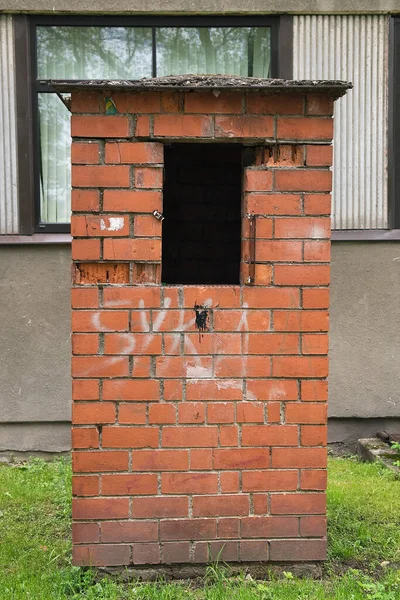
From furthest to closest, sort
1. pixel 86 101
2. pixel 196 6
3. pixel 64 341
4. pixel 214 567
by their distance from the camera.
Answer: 1. pixel 64 341
2. pixel 196 6
3. pixel 214 567
4. pixel 86 101

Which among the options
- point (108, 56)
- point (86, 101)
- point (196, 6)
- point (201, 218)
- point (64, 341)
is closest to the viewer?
point (86, 101)

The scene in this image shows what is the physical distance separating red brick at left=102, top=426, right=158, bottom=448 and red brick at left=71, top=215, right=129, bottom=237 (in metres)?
0.86

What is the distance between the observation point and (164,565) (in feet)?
9.11

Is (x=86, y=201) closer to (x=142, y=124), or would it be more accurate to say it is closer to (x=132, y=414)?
(x=142, y=124)

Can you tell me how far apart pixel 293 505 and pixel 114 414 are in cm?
90

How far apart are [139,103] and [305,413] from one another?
1551mm

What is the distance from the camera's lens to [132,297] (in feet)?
8.91

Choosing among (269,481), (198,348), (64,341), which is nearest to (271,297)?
(198,348)

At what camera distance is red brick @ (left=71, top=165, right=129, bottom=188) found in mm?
2676

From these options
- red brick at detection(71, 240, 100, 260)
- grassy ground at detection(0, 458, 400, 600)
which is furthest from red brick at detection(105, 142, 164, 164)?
grassy ground at detection(0, 458, 400, 600)

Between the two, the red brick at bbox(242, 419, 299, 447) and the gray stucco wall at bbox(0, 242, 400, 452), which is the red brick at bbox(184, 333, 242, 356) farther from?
the gray stucco wall at bbox(0, 242, 400, 452)

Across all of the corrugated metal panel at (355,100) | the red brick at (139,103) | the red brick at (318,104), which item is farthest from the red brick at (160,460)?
the corrugated metal panel at (355,100)

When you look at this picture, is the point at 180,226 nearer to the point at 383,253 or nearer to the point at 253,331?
the point at 253,331

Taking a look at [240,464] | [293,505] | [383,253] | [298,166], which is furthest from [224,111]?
[383,253]
